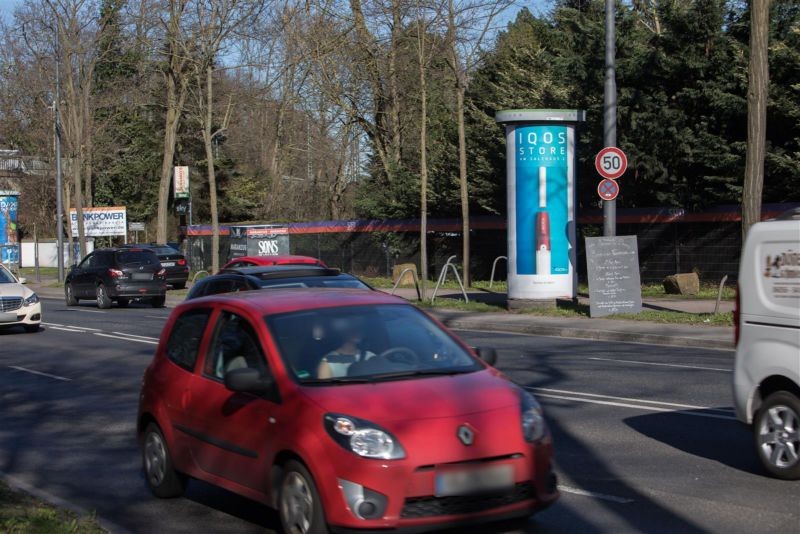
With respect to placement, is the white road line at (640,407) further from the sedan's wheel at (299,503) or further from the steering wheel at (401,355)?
the sedan's wheel at (299,503)

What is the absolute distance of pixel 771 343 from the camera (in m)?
7.70

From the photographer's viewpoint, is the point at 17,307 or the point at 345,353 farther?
the point at 17,307

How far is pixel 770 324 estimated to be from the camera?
7.71 metres

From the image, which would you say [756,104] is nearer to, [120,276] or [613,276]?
[613,276]

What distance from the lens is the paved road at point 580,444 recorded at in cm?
694

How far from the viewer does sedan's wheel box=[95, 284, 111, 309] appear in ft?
99.2

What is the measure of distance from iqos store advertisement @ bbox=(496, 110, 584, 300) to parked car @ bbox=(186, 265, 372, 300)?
1129cm

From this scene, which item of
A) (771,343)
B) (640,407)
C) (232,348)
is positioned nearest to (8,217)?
(640,407)

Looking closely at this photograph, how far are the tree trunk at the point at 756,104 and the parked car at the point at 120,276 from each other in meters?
17.5

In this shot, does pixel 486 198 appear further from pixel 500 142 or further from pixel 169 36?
pixel 169 36

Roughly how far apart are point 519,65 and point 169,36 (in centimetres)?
1250

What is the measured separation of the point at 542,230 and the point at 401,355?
16463 millimetres

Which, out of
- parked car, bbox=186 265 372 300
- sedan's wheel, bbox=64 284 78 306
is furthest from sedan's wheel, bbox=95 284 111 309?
parked car, bbox=186 265 372 300

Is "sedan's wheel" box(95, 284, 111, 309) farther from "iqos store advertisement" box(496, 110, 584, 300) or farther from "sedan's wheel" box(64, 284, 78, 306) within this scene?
"iqos store advertisement" box(496, 110, 584, 300)
